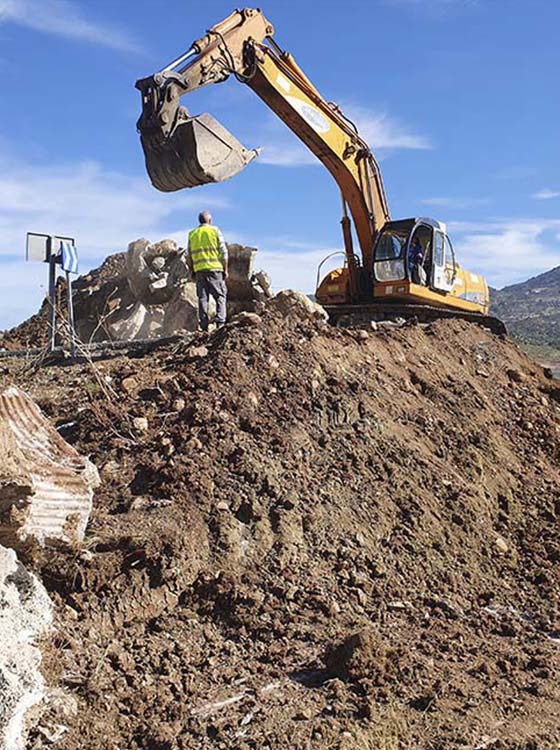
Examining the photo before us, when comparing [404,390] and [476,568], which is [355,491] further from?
[404,390]

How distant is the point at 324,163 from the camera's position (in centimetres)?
1252

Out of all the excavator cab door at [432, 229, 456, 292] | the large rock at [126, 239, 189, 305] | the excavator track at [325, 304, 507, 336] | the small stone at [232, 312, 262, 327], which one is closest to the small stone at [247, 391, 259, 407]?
the small stone at [232, 312, 262, 327]

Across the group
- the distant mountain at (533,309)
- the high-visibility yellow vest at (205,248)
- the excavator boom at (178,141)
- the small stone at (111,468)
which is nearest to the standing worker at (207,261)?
the high-visibility yellow vest at (205,248)

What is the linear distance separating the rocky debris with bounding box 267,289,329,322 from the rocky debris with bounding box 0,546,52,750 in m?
4.34

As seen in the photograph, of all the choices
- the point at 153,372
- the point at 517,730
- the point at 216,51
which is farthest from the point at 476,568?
the point at 216,51

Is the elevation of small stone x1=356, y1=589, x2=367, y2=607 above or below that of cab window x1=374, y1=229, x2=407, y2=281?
Result: below

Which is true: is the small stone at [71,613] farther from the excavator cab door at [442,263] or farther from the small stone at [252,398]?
the excavator cab door at [442,263]

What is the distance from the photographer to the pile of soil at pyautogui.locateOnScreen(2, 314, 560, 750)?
402cm

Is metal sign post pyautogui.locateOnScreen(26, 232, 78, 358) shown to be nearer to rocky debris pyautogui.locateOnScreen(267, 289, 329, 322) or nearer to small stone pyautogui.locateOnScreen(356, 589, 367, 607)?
rocky debris pyautogui.locateOnScreen(267, 289, 329, 322)

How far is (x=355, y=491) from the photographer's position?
6266 millimetres

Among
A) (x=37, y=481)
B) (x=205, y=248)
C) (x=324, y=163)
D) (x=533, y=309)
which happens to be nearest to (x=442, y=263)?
(x=324, y=163)

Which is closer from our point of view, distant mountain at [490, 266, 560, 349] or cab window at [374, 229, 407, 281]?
cab window at [374, 229, 407, 281]

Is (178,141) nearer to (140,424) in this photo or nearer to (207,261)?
(207,261)

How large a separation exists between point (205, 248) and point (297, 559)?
16.9ft
